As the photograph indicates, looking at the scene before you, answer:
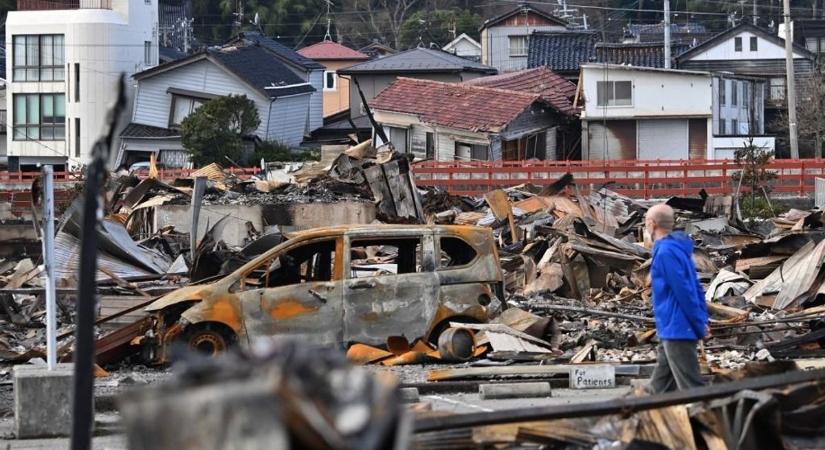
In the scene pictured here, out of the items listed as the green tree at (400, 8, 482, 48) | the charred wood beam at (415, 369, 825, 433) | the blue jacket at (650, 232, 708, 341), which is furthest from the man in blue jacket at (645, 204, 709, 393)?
the green tree at (400, 8, 482, 48)

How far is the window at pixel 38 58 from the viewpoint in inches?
2371

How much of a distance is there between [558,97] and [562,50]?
9.99 metres

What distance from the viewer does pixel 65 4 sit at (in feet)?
197

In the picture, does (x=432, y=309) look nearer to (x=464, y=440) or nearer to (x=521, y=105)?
(x=464, y=440)

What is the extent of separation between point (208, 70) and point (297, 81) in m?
5.13

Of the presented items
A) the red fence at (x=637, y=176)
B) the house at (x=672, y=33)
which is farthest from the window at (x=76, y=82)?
the house at (x=672, y=33)

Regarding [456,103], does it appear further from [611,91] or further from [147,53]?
[147,53]

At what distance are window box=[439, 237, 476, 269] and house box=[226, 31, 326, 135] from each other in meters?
48.8

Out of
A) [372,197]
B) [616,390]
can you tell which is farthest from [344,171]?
[616,390]

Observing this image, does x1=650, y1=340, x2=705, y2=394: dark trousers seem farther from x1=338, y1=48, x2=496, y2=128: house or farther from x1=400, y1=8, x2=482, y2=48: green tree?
x1=400, y1=8, x2=482, y2=48: green tree

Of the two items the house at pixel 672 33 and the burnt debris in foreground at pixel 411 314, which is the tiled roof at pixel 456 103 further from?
the house at pixel 672 33

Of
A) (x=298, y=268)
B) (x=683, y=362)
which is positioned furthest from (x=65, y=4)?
(x=683, y=362)

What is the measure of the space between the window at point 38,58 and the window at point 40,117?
897mm

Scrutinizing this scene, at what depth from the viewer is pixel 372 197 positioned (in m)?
27.3
